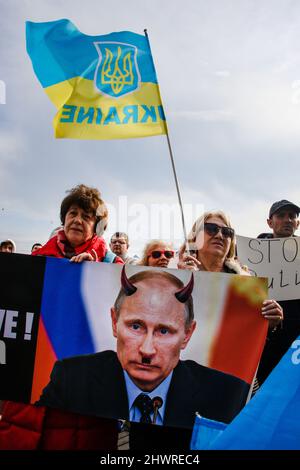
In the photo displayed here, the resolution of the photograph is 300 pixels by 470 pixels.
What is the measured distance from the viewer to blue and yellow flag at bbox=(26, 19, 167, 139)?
3.23 metres

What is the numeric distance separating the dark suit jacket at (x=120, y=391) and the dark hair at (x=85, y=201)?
95 cm

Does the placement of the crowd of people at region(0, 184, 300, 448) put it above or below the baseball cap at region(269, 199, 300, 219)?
below

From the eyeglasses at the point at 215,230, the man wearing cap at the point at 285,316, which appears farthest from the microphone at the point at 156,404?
the eyeglasses at the point at 215,230

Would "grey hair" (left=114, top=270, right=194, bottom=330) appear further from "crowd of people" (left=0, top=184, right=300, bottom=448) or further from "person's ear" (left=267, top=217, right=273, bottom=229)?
"person's ear" (left=267, top=217, right=273, bottom=229)

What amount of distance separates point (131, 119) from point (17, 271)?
1.56m

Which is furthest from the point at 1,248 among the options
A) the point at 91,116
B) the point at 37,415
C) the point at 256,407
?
the point at 256,407

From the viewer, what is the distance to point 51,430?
236 centimetres

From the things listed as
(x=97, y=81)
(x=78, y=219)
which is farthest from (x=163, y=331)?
(x=97, y=81)

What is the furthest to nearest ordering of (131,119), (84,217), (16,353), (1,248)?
(1,248), (131,119), (84,217), (16,353)

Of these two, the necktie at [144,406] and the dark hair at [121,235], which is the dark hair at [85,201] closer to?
the necktie at [144,406]

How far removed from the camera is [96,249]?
2693 mm

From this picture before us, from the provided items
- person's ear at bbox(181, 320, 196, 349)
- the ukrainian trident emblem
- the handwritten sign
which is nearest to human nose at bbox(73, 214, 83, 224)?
person's ear at bbox(181, 320, 196, 349)

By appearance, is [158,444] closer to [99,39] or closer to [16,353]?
[16,353]

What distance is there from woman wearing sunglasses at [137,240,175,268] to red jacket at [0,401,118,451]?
107 cm
